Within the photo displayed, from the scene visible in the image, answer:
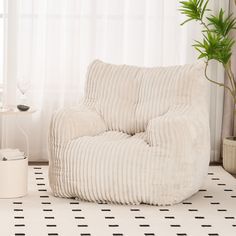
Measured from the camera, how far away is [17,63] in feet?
19.5

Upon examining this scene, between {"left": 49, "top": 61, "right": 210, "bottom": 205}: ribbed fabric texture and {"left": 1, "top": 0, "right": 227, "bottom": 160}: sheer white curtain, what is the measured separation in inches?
30.7

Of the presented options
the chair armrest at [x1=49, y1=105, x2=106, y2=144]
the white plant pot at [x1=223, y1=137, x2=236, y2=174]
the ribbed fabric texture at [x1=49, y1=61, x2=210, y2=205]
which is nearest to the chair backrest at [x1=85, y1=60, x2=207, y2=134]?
the ribbed fabric texture at [x1=49, y1=61, x2=210, y2=205]

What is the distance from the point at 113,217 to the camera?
4.39 m

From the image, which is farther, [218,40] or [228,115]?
[228,115]

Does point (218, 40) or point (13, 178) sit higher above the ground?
point (218, 40)

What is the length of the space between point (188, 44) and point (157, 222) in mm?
2112

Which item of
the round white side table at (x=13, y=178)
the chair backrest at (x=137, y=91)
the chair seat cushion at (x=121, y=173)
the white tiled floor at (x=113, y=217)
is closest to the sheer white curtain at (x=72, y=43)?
the chair backrest at (x=137, y=91)

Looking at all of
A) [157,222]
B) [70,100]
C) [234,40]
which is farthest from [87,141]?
[234,40]

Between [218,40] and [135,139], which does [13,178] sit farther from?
[218,40]

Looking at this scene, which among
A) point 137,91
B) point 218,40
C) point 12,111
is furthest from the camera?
point 218,40

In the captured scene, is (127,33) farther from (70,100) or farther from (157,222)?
(157,222)

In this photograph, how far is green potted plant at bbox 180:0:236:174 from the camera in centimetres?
565

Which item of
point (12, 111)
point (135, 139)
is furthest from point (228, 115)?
point (12, 111)

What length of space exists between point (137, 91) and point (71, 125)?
2.02 feet
